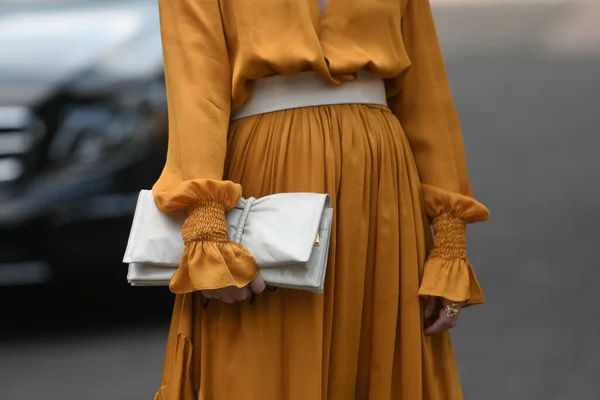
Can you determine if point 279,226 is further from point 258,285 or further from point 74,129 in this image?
point 74,129

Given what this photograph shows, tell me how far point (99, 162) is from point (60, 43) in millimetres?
407

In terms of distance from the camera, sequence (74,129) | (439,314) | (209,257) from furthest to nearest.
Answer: (74,129) → (439,314) → (209,257)

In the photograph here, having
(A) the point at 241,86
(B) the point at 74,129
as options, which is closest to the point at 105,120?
(B) the point at 74,129

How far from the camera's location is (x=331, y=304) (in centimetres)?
104

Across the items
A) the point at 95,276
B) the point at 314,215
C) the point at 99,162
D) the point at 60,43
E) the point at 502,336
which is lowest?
the point at 502,336

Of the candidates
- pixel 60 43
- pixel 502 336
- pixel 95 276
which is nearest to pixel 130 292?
pixel 95 276

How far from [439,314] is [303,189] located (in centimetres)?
29

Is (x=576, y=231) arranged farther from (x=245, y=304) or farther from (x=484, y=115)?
(x=245, y=304)

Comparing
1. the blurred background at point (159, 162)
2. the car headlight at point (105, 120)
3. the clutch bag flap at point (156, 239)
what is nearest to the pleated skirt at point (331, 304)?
the clutch bag flap at point (156, 239)

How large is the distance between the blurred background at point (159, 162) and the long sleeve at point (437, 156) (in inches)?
52.7

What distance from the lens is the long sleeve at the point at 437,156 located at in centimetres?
113

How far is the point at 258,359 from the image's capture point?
102cm

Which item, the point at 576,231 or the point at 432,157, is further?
the point at 576,231

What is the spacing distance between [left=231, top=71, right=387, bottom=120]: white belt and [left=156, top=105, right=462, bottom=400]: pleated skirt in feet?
0.04
